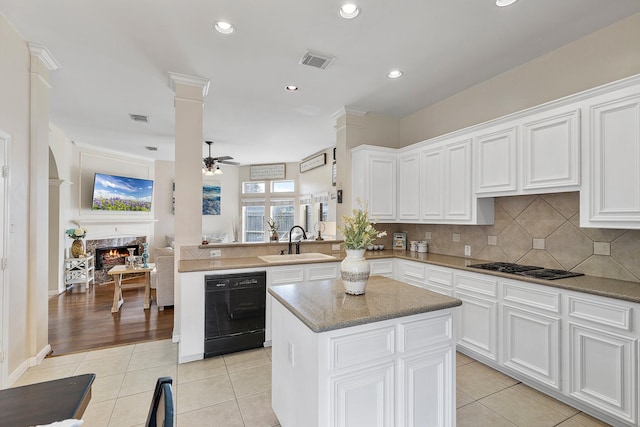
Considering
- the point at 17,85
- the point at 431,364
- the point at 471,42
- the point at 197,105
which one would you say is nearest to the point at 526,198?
the point at 471,42

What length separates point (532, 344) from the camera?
241cm

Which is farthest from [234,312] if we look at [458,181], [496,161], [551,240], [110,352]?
[551,240]

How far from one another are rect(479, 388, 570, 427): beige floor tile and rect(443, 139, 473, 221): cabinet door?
5.54 feet

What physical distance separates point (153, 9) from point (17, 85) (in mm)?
1495

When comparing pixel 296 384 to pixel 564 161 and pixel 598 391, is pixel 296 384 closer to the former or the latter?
pixel 598 391

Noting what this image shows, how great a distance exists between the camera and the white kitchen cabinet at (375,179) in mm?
4045

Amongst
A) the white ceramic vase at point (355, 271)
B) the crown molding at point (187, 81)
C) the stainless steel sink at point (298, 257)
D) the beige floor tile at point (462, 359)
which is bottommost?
the beige floor tile at point (462, 359)

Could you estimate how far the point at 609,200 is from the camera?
213 centimetres

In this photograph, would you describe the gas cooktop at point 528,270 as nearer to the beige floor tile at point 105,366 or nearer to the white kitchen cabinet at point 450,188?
the white kitchen cabinet at point 450,188

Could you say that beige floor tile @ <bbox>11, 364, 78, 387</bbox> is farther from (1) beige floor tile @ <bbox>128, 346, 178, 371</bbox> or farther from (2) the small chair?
(2) the small chair

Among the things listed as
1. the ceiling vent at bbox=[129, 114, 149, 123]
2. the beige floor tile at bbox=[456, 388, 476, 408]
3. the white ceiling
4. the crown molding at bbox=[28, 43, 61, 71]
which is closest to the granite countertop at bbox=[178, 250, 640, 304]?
the beige floor tile at bbox=[456, 388, 476, 408]

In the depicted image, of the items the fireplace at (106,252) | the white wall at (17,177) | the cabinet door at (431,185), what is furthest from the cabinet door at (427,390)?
the fireplace at (106,252)

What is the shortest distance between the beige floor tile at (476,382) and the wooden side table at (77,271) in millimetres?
6497

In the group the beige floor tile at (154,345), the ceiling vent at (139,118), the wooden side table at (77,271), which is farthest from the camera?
the wooden side table at (77,271)
